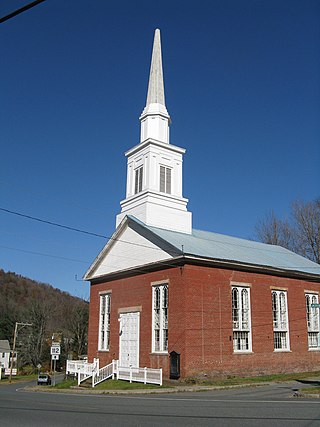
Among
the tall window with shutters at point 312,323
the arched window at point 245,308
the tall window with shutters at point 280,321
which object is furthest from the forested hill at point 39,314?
the arched window at point 245,308

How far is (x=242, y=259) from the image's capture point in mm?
29531

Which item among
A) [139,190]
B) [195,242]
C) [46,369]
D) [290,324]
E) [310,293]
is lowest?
[46,369]

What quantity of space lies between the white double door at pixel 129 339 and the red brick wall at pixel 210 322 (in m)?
0.55

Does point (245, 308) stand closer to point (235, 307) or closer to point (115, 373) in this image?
point (235, 307)

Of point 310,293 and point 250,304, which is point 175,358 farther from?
point 310,293

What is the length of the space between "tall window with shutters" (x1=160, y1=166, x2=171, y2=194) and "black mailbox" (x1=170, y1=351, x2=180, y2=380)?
37.6 ft

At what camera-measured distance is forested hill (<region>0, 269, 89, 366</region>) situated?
75.9 meters

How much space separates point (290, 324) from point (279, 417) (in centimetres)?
2041

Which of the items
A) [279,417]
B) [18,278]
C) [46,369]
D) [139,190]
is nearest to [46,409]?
[279,417]

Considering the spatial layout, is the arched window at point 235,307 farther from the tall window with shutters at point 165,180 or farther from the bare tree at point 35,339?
the bare tree at point 35,339

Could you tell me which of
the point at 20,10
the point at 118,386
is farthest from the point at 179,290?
the point at 20,10

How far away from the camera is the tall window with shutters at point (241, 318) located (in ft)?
90.9

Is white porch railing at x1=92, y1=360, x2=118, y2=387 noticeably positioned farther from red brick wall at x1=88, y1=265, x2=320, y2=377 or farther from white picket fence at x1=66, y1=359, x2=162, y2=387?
red brick wall at x1=88, y1=265, x2=320, y2=377

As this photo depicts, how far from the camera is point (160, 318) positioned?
1077 inches
